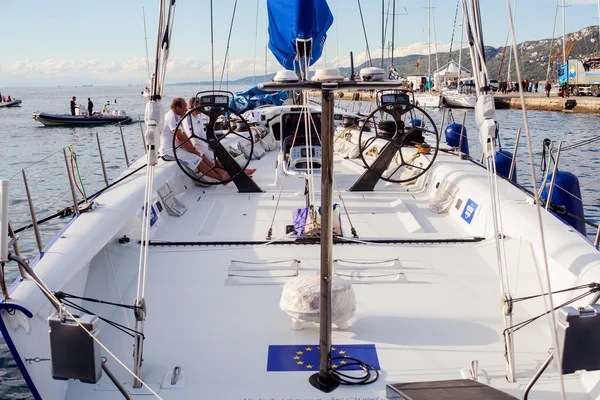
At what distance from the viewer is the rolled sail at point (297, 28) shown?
557cm

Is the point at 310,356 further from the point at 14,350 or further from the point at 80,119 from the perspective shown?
the point at 80,119

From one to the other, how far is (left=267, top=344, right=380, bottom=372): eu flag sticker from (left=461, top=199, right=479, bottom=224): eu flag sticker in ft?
7.36

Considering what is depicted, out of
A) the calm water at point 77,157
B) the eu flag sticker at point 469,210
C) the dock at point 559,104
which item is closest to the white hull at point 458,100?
the calm water at point 77,157

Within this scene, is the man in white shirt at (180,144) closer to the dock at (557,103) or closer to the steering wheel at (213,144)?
the steering wheel at (213,144)

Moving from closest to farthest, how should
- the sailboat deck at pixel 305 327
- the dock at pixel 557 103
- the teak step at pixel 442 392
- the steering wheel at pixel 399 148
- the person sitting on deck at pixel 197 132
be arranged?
the teak step at pixel 442 392
the sailboat deck at pixel 305 327
the steering wheel at pixel 399 148
the person sitting on deck at pixel 197 132
the dock at pixel 557 103

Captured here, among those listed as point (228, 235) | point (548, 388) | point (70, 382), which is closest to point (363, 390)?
point (548, 388)

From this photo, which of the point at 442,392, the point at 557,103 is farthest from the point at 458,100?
the point at 442,392

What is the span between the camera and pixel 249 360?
2.98m

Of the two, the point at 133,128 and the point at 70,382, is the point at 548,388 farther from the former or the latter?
the point at 133,128

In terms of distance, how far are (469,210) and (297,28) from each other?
96.0 inches

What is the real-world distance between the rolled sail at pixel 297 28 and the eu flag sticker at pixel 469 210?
1974 mm

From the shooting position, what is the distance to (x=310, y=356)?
117 inches

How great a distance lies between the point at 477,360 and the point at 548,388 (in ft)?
1.17

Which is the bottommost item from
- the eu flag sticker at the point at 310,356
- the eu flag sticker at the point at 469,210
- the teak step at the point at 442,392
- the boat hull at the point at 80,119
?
the eu flag sticker at the point at 310,356
